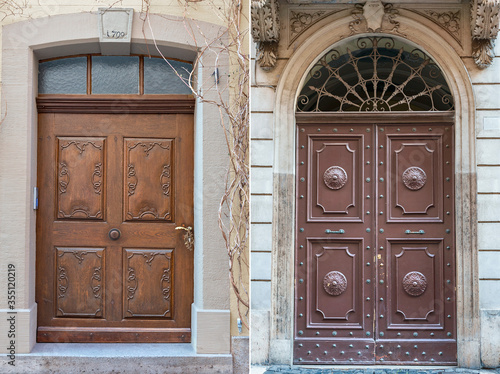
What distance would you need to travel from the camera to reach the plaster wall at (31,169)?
17.0ft

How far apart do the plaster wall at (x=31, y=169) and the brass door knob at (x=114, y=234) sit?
30.0 inches

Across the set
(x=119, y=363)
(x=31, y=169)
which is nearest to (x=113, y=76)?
(x=31, y=169)

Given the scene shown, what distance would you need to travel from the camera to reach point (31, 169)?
207 inches

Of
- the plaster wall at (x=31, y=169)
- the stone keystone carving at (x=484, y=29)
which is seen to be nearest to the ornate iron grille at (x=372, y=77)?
the stone keystone carving at (x=484, y=29)

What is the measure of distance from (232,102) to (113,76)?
1295 millimetres

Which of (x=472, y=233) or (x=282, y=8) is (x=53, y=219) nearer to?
(x=282, y=8)

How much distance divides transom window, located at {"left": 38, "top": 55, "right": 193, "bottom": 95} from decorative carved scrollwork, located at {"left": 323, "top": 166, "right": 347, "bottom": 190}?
1.68 m

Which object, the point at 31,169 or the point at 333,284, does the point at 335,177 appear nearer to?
the point at 333,284

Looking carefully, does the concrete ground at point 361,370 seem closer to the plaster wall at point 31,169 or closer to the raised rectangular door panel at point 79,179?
the plaster wall at point 31,169

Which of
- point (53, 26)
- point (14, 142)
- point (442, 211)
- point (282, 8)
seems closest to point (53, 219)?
point (14, 142)

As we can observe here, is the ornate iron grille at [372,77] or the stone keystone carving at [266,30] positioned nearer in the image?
the stone keystone carving at [266,30]

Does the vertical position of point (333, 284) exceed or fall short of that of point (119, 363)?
it exceeds it

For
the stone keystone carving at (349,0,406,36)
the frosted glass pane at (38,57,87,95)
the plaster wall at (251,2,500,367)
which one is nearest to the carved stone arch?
the plaster wall at (251,2,500,367)

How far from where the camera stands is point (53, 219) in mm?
5465
